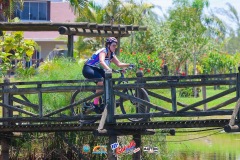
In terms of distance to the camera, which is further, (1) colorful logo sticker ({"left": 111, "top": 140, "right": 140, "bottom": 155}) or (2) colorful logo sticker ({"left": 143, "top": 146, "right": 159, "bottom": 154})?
(2) colorful logo sticker ({"left": 143, "top": 146, "right": 159, "bottom": 154})

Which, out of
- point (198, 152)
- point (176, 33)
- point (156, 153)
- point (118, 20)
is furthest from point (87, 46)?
point (156, 153)

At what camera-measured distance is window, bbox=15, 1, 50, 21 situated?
47.4m

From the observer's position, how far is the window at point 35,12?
156 feet

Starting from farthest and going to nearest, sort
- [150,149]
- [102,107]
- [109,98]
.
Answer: [150,149], [102,107], [109,98]

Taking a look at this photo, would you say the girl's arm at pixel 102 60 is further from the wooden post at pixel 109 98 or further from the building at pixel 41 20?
the building at pixel 41 20

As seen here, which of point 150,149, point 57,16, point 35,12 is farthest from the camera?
point 57,16

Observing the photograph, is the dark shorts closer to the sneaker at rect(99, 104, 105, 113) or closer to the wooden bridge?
the wooden bridge

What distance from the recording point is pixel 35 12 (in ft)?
157

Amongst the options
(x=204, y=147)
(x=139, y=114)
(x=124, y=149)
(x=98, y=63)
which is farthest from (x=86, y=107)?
(x=204, y=147)

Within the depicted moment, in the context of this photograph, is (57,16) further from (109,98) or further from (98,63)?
(109,98)

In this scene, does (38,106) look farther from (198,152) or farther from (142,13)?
(142,13)

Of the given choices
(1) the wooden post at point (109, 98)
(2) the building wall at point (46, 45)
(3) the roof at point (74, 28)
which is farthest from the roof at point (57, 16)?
(1) the wooden post at point (109, 98)

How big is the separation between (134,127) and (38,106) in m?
2.07

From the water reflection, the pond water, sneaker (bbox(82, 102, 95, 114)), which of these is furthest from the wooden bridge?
the water reflection
